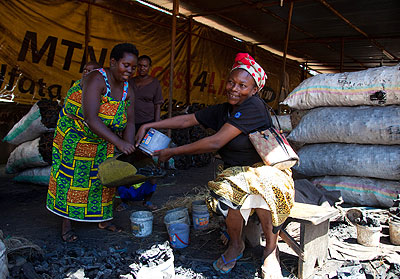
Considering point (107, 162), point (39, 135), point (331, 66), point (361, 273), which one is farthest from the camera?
point (331, 66)

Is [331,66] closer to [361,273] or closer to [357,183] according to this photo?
[357,183]

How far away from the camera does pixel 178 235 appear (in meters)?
2.77

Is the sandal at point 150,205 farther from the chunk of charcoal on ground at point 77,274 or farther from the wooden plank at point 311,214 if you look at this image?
the wooden plank at point 311,214

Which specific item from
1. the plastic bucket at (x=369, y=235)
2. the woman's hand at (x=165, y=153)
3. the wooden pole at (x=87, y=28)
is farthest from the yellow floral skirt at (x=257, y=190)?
the wooden pole at (x=87, y=28)

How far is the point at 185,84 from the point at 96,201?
596 centimetres

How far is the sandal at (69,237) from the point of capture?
282cm

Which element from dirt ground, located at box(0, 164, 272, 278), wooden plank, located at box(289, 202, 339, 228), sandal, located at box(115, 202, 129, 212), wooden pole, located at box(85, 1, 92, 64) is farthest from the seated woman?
wooden pole, located at box(85, 1, 92, 64)

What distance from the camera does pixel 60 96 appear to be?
5883mm

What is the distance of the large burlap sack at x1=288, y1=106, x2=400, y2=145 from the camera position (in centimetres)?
366

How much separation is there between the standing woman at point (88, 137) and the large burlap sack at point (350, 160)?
244 centimetres

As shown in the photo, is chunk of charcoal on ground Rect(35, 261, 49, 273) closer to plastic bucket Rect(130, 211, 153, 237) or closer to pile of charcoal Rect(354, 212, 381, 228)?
plastic bucket Rect(130, 211, 153, 237)

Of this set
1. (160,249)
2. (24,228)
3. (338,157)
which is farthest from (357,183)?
(24,228)

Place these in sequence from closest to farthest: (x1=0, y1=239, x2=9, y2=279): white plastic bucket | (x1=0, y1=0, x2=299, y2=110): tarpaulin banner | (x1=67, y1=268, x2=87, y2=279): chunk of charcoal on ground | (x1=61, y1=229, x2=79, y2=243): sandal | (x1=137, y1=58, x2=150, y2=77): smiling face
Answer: (x1=0, y1=239, x2=9, y2=279): white plastic bucket
(x1=67, y1=268, x2=87, y2=279): chunk of charcoal on ground
(x1=61, y1=229, x2=79, y2=243): sandal
(x1=137, y1=58, x2=150, y2=77): smiling face
(x1=0, y1=0, x2=299, y2=110): tarpaulin banner

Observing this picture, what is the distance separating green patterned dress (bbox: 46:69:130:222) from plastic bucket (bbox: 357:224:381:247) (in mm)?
2278
